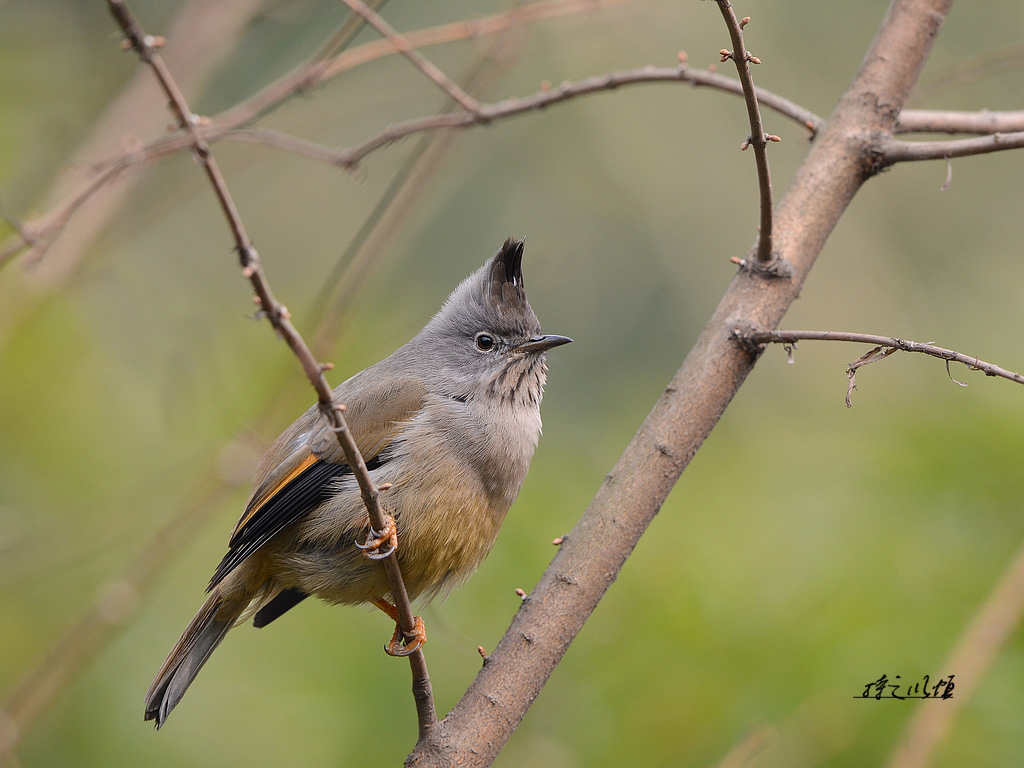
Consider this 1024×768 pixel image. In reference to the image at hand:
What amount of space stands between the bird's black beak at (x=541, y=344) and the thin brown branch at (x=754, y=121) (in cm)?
90

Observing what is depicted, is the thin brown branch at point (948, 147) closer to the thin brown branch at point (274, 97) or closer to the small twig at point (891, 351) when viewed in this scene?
the small twig at point (891, 351)

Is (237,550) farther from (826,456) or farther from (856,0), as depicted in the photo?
(856,0)

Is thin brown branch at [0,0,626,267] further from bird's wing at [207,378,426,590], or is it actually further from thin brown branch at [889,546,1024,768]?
thin brown branch at [889,546,1024,768]

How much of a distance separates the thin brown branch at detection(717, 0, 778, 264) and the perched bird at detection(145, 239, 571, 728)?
925mm

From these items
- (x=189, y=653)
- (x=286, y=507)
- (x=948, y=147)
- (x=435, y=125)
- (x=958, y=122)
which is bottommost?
(x=189, y=653)

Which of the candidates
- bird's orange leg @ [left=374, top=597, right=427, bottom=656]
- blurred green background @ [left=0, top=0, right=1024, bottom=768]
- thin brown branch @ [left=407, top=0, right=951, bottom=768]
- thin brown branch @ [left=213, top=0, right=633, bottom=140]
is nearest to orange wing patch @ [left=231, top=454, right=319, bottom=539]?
blurred green background @ [left=0, top=0, right=1024, bottom=768]

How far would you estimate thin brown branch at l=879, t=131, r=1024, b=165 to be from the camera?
7.79 ft

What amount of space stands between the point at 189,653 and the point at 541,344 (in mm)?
1591

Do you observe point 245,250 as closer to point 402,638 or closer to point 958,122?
point 402,638

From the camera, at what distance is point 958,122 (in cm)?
288

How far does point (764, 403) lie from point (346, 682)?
2.79m

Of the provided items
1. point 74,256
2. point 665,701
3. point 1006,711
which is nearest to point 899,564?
point 1006,711

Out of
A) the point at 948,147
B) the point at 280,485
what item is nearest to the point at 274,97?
the point at 280,485

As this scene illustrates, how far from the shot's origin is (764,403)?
5.33 m
